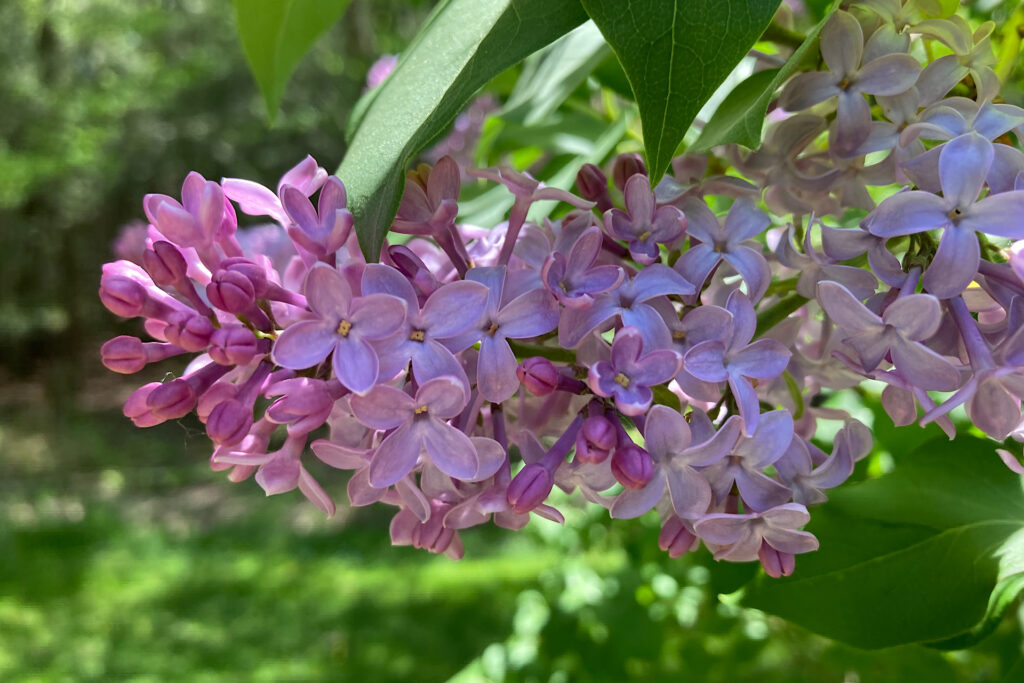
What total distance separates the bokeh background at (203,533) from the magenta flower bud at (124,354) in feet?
0.19

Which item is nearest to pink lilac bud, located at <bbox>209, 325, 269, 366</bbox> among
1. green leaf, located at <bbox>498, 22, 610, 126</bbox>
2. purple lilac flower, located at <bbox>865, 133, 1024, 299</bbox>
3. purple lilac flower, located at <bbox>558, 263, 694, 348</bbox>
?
purple lilac flower, located at <bbox>558, 263, 694, 348</bbox>

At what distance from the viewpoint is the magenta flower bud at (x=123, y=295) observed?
1.02ft

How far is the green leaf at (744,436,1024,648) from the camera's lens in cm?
39

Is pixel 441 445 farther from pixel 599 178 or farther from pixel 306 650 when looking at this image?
pixel 306 650

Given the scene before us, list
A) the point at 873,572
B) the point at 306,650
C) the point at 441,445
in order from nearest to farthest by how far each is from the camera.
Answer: the point at 441,445 < the point at 873,572 < the point at 306,650

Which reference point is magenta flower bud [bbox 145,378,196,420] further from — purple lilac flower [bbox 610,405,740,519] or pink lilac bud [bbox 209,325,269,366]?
purple lilac flower [bbox 610,405,740,519]

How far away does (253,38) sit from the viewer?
537 millimetres

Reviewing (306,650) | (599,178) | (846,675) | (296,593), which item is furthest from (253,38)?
(296,593)

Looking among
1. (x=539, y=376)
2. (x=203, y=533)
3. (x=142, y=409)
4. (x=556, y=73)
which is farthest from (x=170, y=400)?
(x=203, y=533)

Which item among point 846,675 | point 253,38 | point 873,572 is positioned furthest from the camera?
point 846,675

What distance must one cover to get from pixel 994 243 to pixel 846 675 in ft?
1.62

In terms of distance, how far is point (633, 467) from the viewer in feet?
1.04

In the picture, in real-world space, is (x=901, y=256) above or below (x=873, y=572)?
above

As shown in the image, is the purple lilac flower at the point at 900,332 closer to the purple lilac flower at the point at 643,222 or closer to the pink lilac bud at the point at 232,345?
the purple lilac flower at the point at 643,222
